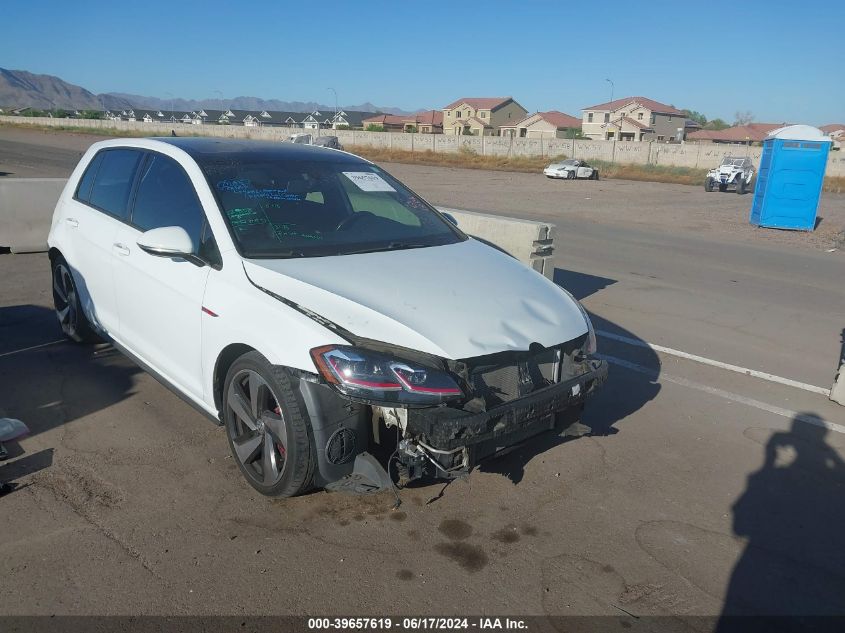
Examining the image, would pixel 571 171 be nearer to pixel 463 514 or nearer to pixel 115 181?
pixel 115 181

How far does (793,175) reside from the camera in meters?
17.7

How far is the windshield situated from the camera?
13.6 feet

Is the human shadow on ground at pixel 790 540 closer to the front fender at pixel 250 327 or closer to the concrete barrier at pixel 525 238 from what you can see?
the front fender at pixel 250 327

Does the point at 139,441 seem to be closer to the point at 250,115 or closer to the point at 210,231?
the point at 210,231

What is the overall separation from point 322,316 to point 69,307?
3430 millimetres

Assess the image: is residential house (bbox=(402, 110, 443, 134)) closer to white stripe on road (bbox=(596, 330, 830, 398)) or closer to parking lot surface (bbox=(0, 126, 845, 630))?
white stripe on road (bbox=(596, 330, 830, 398))

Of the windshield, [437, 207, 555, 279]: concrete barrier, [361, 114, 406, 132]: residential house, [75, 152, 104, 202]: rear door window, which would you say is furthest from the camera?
[361, 114, 406, 132]: residential house

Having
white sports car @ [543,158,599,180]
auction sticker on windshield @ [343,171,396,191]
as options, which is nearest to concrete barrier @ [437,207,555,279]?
auction sticker on windshield @ [343,171,396,191]

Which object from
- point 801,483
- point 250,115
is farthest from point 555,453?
point 250,115

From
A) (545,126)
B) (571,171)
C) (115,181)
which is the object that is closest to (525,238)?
(115,181)

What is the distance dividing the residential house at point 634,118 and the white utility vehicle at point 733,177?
6489 centimetres

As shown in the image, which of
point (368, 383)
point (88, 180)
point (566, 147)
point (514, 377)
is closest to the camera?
point (368, 383)

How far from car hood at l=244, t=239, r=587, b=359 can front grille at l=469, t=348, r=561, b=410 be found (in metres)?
0.08

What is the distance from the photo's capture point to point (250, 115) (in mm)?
138000
